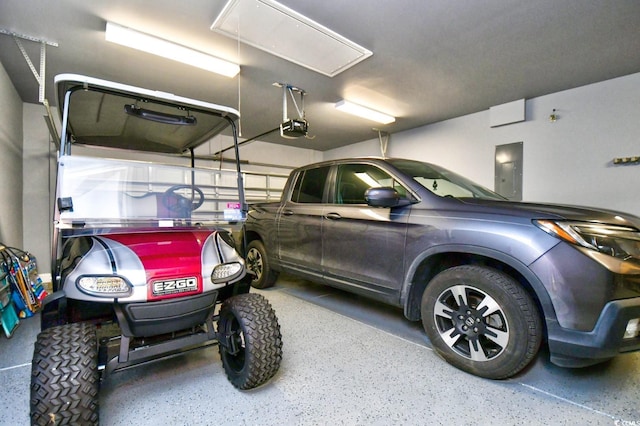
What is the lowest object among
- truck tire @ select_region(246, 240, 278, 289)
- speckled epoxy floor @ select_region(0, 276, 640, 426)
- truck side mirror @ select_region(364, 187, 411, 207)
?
speckled epoxy floor @ select_region(0, 276, 640, 426)

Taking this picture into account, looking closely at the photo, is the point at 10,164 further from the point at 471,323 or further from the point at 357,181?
the point at 471,323

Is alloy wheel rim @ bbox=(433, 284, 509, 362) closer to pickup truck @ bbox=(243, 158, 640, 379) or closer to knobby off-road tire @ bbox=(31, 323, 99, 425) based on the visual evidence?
pickup truck @ bbox=(243, 158, 640, 379)

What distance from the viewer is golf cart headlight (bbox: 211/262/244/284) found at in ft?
5.25

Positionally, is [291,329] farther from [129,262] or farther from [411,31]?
[411,31]

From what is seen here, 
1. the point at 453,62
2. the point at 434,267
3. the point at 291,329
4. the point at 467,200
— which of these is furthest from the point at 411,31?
the point at 291,329

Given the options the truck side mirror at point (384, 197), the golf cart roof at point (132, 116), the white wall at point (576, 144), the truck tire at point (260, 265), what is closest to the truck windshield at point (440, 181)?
the truck side mirror at point (384, 197)

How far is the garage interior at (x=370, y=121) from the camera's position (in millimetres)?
1674

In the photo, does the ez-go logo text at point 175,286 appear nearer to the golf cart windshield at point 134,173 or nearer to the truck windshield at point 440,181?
the golf cart windshield at point 134,173

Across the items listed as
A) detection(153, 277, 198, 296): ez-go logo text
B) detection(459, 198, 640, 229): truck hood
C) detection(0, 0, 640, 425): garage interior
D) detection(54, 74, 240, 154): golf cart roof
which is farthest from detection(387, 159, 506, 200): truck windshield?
detection(153, 277, 198, 296): ez-go logo text

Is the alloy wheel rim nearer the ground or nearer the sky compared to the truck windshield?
nearer the ground

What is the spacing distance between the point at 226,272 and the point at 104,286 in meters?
0.57

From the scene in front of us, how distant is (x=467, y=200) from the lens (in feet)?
Answer: 7.04

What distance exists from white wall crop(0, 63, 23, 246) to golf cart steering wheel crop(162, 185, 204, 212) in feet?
10.5

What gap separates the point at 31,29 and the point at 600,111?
711cm
